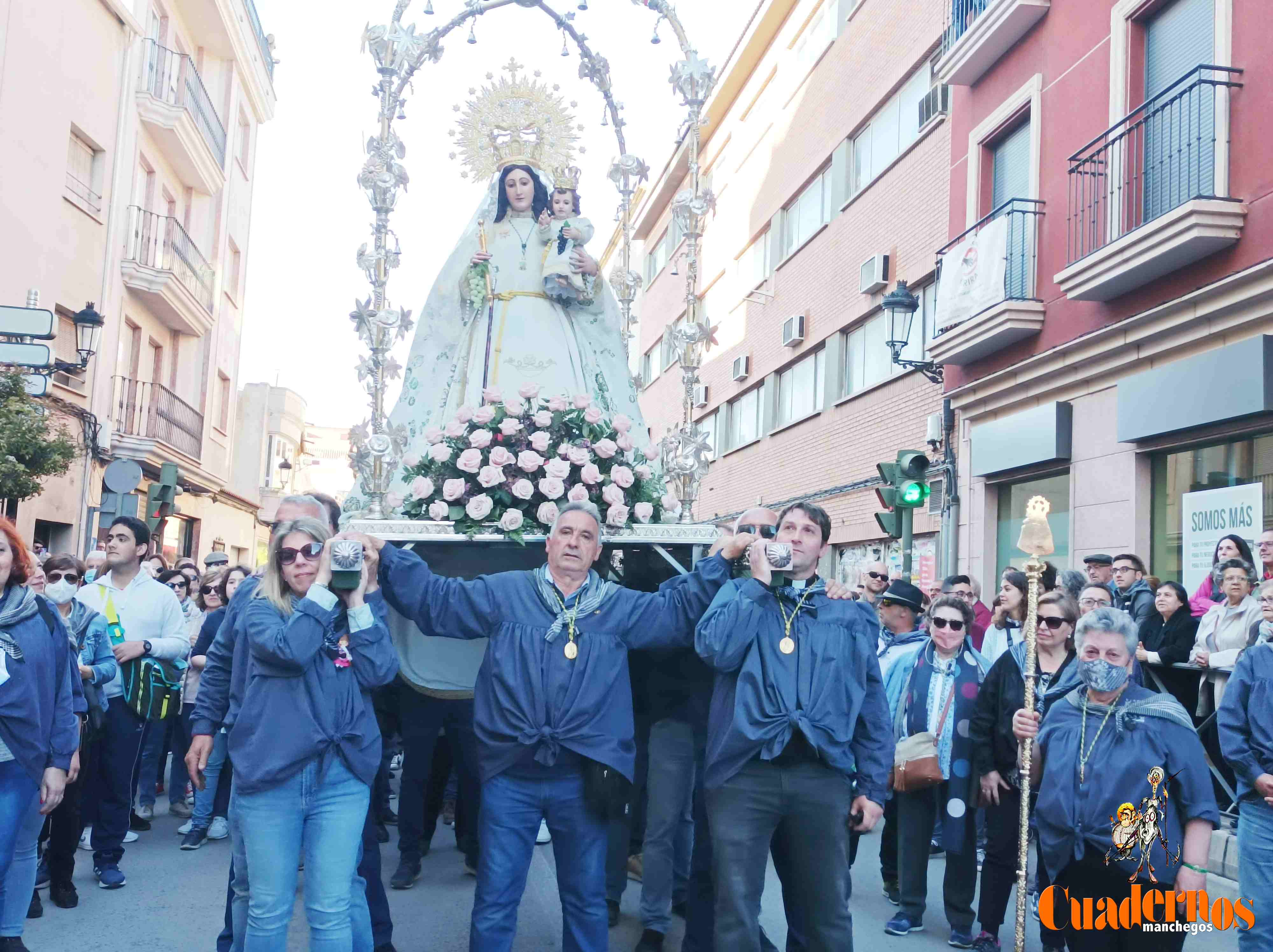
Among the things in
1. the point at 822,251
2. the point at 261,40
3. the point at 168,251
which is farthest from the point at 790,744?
the point at 261,40

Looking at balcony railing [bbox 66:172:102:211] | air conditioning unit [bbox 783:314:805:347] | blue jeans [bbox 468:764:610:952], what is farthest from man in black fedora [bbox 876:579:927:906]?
balcony railing [bbox 66:172:102:211]

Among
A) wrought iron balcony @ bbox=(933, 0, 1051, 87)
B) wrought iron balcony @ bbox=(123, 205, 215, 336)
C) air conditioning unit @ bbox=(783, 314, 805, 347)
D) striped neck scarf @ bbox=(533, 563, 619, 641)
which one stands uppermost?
wrought iron balcony @ bbox=(933, 0, 1051, 87)

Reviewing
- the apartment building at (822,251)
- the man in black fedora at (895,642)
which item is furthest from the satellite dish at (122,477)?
the man in black fedora at (895,642)

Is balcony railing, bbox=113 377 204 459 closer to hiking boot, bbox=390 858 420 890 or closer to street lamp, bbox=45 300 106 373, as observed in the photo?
street lamp, bbox=45 300 106 373

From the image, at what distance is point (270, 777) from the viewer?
157 inches

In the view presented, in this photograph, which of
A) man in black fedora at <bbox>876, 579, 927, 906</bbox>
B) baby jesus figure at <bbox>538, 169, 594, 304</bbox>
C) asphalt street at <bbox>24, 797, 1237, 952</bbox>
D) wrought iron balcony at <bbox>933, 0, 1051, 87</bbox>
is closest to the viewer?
asphalt street at <bbox>24, 797, 1237, 952</bbox>

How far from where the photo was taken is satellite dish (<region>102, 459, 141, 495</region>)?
13586 millimetres

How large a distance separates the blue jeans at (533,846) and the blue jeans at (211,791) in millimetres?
3689

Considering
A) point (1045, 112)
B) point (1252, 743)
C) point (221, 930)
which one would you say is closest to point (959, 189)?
point (1045, 112)

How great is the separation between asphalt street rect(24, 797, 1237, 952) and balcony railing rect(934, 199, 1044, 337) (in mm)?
7456

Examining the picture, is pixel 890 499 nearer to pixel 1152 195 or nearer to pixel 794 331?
pixel 1152 195

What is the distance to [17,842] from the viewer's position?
495cm

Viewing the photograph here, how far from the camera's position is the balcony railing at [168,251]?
68.6ft

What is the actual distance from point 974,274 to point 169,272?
14.1m
